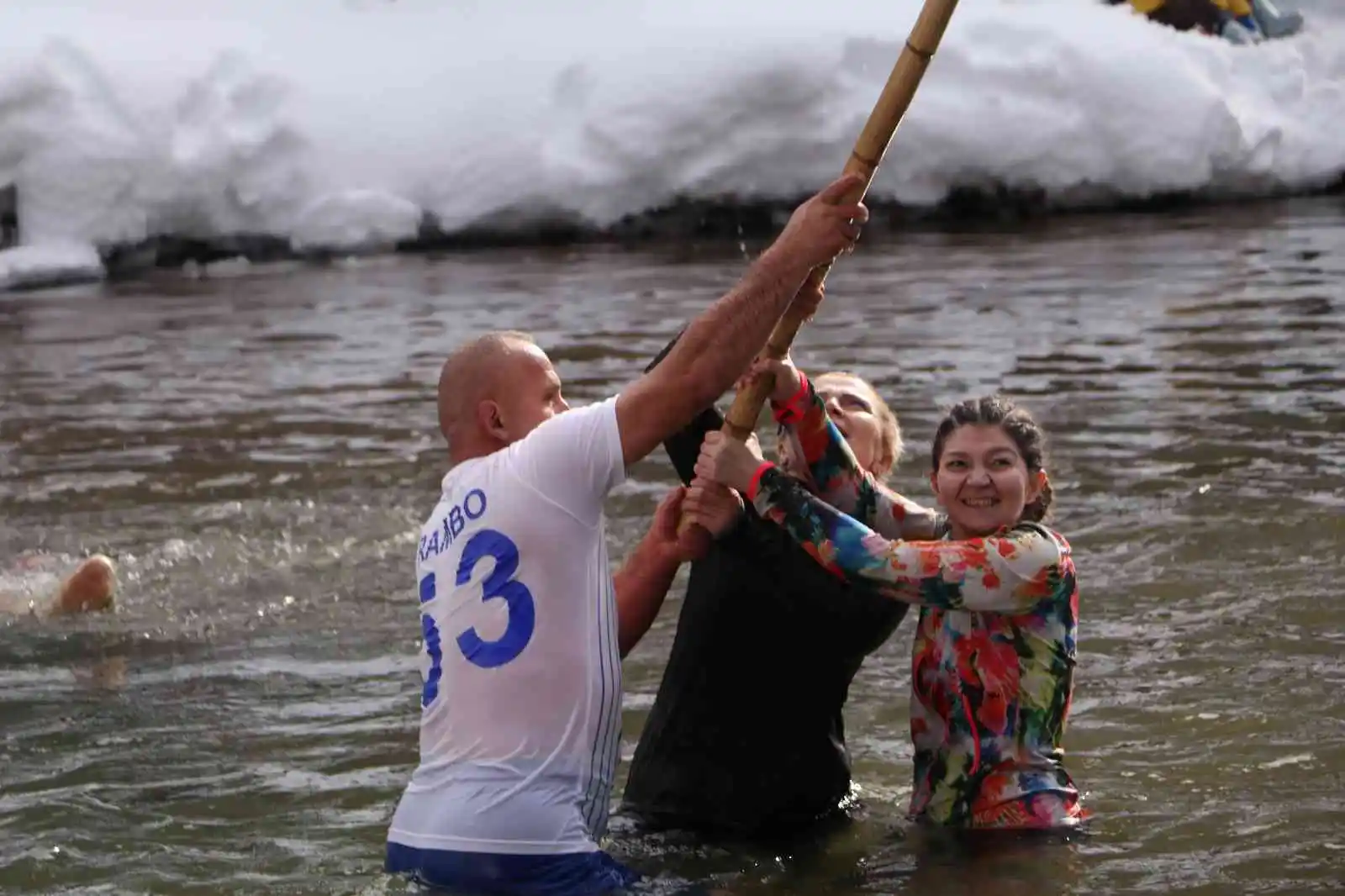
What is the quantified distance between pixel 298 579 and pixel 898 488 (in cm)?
229

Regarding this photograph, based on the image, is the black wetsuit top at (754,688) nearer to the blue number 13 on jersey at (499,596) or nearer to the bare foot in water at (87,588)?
the blue number 13 on jersey at (499,596)

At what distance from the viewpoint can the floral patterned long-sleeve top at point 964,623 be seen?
13.2 feet

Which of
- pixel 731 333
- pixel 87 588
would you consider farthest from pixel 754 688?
pixel 87 588

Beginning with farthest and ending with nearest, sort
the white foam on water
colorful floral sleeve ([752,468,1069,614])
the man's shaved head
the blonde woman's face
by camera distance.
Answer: the white foam on water
the blonde woman's face
colorful floral sleeve ([752,468,1069,614])
the man's shaved head

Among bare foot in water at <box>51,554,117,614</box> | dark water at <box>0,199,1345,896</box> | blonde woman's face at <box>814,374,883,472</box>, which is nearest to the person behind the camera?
blonde woman's face at <box>814,374,883,472</box>

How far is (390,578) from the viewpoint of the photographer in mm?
7246

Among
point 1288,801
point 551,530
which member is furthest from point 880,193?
point 551,530

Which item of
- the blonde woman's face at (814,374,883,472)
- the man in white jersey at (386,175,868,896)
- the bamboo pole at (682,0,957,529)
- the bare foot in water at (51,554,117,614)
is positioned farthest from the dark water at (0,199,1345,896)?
the bamboo pole at (682,0,957,529)

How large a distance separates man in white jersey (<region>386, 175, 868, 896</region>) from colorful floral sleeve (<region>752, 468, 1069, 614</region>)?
319 millimetres

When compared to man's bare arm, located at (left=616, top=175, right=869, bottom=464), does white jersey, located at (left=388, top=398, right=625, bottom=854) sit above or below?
below

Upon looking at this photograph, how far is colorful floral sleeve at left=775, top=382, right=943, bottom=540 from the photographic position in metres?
4.18

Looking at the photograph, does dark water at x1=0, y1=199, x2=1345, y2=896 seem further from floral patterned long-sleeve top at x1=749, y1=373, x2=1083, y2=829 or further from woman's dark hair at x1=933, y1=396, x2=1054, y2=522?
woman's dark hair at x1=933, y1=396, x2=1054, y2=522

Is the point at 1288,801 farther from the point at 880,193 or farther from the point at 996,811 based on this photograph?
the point at 880,193

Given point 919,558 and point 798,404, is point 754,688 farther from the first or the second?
point 798,404
